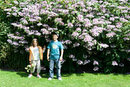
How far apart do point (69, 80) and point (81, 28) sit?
1615mm

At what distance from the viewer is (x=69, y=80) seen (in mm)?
6250

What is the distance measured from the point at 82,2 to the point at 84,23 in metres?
0.75

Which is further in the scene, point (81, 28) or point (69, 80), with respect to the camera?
point (81, 28)

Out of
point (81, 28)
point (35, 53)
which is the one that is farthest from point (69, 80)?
point (81, 28)

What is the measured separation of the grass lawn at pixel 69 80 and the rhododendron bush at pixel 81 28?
44 centimetres

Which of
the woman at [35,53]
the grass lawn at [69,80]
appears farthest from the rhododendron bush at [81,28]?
the grass lawn at [69,80]

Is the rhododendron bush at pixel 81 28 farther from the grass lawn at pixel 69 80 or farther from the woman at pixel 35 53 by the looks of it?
the grass lawn at pixel 69 80

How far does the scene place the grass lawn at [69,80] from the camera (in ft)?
19.0

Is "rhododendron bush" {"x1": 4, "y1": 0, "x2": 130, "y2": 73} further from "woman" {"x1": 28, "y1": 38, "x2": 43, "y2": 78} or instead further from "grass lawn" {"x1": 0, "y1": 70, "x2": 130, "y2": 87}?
"grass lawn" {"x1": 0, "y1": 70, "x2": 130, "y2": 87}

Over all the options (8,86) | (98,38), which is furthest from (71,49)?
(8,86)

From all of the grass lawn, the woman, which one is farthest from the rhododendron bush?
the grass lawn

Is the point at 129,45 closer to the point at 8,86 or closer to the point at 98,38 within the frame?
the point at 98,38

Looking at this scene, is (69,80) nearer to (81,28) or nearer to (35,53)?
(35,53)

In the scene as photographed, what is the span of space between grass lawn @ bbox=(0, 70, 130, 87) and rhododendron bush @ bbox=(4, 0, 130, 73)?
1.44 feet
